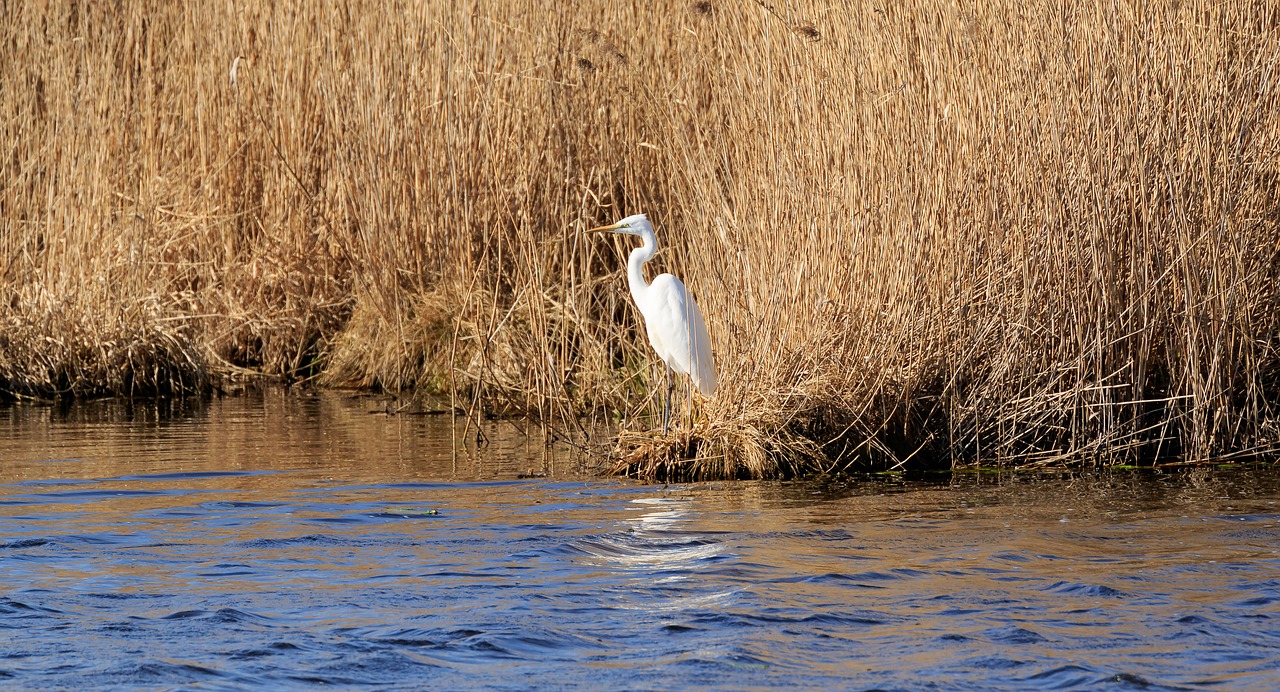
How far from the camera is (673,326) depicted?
6.65 m

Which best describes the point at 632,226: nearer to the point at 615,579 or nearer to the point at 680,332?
the point at 680,332

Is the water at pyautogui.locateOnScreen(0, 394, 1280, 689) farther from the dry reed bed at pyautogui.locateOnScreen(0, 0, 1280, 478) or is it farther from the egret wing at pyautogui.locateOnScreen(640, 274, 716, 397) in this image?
the egret wing at pyautogui.locateOnScreen(640, 274, 716, 397)

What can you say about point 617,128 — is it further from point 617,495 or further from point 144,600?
point 144,600

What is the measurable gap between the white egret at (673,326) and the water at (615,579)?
587 mm

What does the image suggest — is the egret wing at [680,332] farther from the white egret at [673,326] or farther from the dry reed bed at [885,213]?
the dry reed bed at [885,213]

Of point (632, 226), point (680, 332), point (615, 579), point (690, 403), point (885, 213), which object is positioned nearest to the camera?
point (615, 579)

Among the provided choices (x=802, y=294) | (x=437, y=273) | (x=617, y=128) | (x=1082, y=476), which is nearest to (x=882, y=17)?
(x=802, y=294)

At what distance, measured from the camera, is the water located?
3.75m

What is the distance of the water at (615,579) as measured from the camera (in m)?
3.75

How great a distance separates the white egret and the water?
23.1 inches

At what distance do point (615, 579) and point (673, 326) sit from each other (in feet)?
7.14

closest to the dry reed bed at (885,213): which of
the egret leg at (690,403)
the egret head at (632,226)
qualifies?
the egret leg at (690,403)

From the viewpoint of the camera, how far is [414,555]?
16.2 feet

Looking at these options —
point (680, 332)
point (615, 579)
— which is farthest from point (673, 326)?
point (615, 579)
